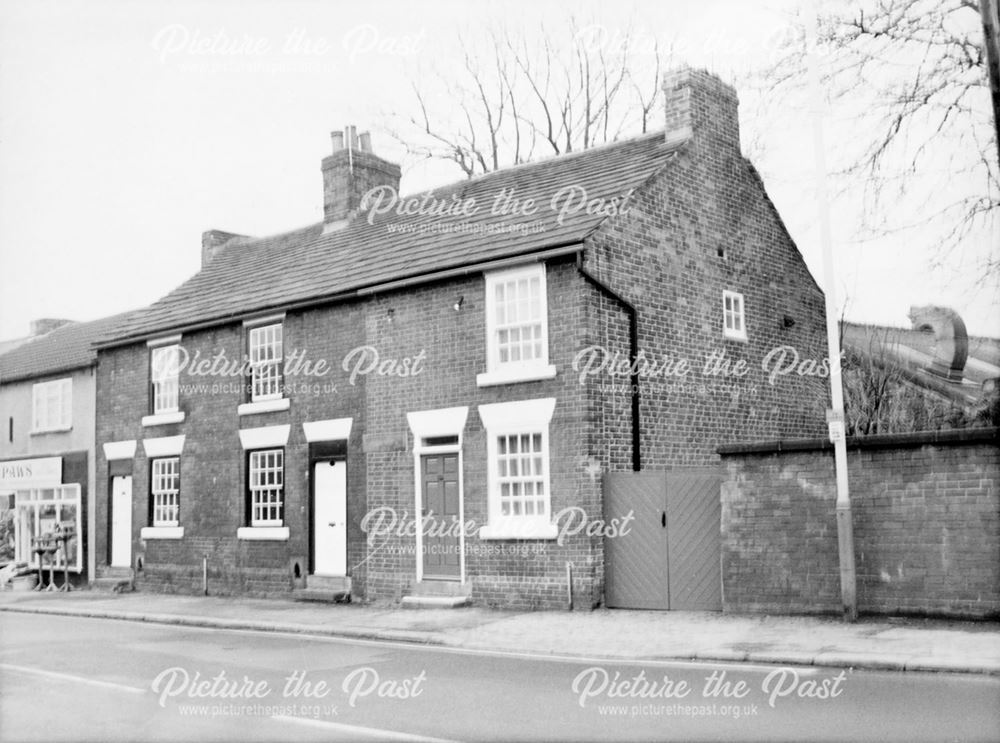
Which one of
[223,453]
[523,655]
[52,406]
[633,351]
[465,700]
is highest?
[52,406]

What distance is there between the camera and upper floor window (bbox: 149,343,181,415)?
968 inches

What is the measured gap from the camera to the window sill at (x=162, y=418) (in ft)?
79.1

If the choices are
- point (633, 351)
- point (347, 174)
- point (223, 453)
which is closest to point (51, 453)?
point (223, 453)

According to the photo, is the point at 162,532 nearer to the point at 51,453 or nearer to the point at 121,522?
the point at 121,522

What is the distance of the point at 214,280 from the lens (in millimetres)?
26719

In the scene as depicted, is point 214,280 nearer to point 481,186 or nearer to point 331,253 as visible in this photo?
point 331,253

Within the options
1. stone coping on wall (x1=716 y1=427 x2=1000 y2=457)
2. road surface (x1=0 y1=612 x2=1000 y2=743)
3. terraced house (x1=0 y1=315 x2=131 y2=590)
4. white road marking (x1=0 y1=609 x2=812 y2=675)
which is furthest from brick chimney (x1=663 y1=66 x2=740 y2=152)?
terraced house (x1=0 y1=315 x2=131 y2=590)

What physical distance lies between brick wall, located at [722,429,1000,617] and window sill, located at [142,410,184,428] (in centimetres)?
1397

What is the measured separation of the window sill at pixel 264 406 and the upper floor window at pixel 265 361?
0.41 feet

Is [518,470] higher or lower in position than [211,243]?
lower

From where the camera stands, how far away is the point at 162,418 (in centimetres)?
2445

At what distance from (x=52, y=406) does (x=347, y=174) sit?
10.9 meters

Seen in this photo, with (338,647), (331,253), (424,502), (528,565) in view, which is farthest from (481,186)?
(338,647)

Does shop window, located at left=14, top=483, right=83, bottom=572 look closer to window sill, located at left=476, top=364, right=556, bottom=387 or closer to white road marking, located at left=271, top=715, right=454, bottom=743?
window sill, located at left=476, top=364, right=556, bottom=387
